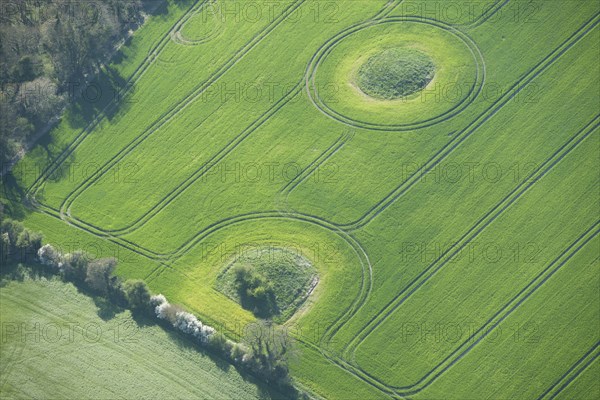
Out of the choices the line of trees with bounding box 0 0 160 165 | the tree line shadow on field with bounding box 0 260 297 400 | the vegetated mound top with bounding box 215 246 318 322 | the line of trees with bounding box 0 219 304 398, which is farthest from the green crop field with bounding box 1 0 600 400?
the line of trees with bounding box 0 0 160 165

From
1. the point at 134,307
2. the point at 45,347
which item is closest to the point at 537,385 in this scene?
the point at 134,307

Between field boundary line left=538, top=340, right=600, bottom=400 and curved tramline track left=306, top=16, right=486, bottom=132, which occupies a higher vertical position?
curved tramline track left=306, top=16, right=486, bottom=132

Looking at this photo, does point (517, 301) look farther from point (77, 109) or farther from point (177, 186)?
point (77, 109)

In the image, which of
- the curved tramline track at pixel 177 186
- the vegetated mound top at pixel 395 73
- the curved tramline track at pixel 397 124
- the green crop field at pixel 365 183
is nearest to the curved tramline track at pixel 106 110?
the green crop field at pixel 365 183

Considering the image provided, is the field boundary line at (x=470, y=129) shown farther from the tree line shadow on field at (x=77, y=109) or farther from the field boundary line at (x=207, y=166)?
the tree line shadow on field at (x=77, y=109)

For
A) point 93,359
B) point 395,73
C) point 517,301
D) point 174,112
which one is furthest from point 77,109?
point 517,301

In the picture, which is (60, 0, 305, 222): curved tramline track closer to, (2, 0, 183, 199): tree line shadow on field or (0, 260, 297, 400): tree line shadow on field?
(2, 0, 183, 199): tree line shadow on field
